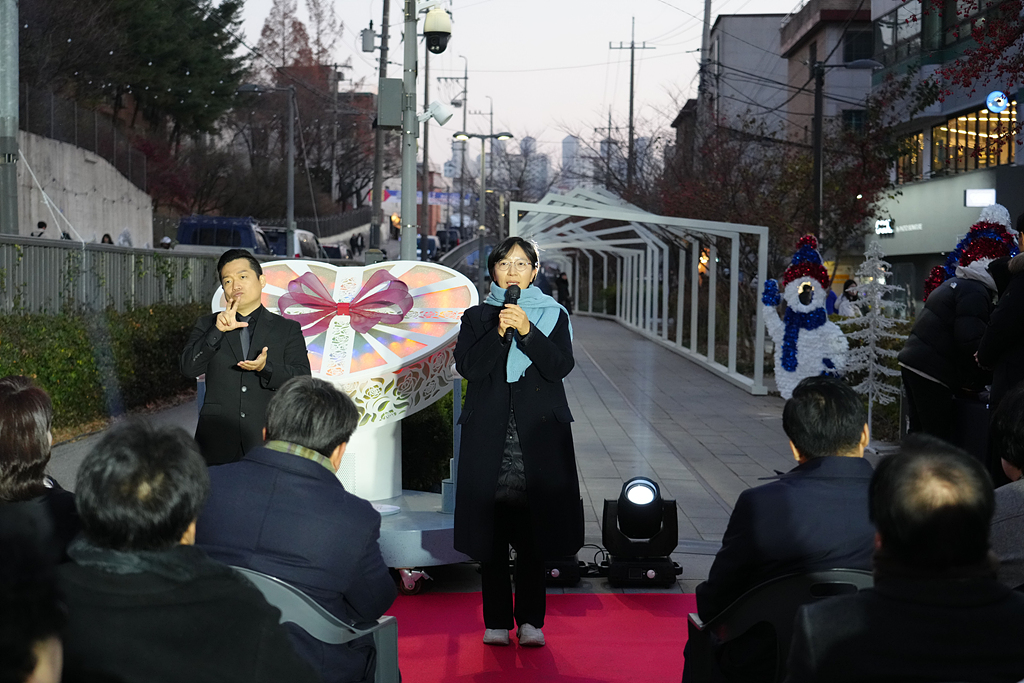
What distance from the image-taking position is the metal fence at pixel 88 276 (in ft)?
32.2

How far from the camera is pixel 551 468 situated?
4.39 meters

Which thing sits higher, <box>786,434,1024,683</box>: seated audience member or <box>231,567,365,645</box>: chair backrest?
<box>786,434,1024,683</box>: seated audience member

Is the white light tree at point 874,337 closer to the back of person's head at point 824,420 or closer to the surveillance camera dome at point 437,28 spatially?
the surveillance camera dome at point 437,28

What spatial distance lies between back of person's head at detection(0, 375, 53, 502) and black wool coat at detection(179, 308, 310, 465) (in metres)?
1.73

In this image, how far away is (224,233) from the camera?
2453 cm

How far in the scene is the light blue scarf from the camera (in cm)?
436

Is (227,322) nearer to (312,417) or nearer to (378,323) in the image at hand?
(378,323)

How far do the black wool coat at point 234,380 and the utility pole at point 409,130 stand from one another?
6.93 meters

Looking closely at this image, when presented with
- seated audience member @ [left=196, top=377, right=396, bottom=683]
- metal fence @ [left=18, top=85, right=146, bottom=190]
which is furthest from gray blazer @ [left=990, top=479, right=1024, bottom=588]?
metal fence @ [left=18, top=85, right=146, bottom=190]

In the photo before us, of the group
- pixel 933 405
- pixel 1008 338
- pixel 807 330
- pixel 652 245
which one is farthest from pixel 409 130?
pixel 652 245

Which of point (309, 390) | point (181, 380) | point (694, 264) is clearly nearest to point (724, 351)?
point (694, 264)

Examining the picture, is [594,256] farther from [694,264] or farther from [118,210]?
[694,264]

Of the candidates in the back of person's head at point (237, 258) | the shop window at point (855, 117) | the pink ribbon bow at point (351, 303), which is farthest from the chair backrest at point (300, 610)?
the shop window at point (855, 117)

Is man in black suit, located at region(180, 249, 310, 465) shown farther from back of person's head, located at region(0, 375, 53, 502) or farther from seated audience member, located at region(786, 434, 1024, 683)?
seated audience member, located at region(786, 434, 1024, 683)
